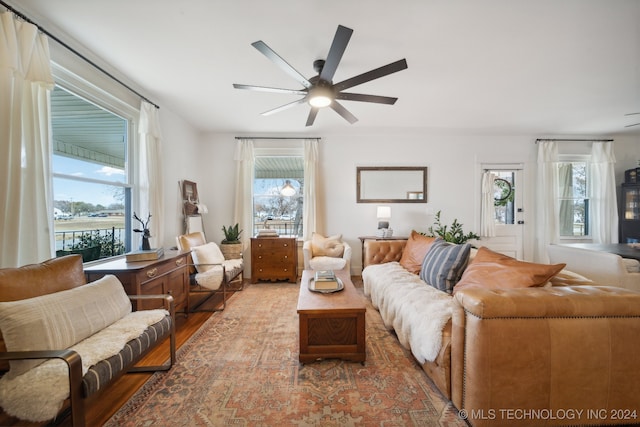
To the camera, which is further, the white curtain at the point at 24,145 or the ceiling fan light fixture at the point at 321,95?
the ceiling fan light fixture at the point at 321,95

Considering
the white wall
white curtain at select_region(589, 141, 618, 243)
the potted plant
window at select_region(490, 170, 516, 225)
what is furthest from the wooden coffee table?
white curtain at select_region(589, 141, 618, 243)

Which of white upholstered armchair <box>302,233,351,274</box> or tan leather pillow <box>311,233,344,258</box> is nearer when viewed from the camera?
white upholstered armchair <box>302,233,351,274</box>

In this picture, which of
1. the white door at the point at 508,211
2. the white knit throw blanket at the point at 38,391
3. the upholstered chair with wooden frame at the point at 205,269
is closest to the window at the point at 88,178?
the upholstered chair with wooden frame at the point at 205,269

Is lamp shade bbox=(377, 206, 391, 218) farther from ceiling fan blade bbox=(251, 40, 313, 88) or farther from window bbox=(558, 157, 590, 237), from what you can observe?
window bbox=(558, 157, 590, 237)

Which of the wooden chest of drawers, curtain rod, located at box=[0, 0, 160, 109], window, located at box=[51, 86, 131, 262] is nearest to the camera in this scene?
curtain rod, located at box=[0, 0, 160, 109]

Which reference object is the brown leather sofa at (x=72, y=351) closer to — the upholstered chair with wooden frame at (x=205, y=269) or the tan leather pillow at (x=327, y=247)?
the upholstered chair with wooden frame at (x=205, y=269)

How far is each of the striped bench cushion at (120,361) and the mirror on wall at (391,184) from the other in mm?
3763

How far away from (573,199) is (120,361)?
7.19 meters

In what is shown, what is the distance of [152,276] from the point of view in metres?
2.24

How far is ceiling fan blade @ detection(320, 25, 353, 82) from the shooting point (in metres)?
1.55

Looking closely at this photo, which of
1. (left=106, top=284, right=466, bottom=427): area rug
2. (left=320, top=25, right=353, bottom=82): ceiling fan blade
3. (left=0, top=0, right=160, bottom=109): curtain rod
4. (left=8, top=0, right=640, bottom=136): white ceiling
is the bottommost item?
(left=106, top=284, right=466, bottom=427): area rug

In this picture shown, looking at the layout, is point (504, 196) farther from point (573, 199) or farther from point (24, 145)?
point (24, 145)

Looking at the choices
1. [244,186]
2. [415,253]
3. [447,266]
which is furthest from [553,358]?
[244,186]

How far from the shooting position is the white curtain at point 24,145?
1606 mm
